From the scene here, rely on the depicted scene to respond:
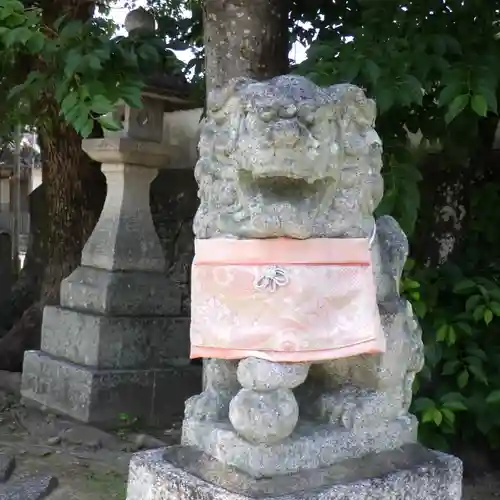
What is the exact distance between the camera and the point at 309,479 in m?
1.94

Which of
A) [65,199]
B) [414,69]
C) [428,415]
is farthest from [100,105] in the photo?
[65,199]

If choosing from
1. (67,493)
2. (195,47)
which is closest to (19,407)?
(67,493)

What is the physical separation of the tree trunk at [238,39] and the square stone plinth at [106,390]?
2104 millimetres

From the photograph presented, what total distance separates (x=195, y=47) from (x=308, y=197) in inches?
126

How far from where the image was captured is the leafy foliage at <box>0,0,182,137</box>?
3.24 m

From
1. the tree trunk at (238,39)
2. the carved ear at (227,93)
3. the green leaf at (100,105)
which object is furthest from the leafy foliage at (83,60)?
the carved ear at (227,93)

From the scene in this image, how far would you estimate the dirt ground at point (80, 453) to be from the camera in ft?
12.8

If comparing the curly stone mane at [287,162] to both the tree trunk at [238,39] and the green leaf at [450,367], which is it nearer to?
the tree trunk at [238,39]

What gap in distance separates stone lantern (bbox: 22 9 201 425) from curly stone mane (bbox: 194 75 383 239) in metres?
2.99

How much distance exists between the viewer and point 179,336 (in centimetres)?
521

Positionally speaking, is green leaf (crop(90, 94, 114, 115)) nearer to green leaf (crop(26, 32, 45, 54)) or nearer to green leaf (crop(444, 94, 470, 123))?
green leaf (crop(26, 32, 45, 54))

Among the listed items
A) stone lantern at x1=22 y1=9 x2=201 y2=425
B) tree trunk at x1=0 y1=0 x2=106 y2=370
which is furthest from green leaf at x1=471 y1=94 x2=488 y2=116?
tree trunk at x1=0 y1=0 x2=106 y2=370

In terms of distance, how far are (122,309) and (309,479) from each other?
326 centimetres

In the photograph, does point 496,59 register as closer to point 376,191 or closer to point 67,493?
point 376,191
